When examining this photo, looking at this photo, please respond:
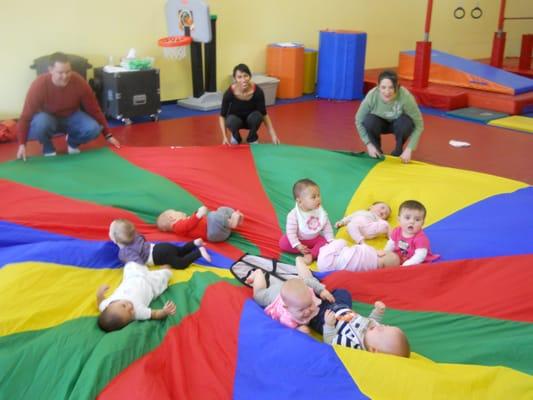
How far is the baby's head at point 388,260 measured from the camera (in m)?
2.71

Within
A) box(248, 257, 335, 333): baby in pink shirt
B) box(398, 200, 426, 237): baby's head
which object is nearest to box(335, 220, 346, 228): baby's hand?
box(398, 200, 426, 237): baby's head

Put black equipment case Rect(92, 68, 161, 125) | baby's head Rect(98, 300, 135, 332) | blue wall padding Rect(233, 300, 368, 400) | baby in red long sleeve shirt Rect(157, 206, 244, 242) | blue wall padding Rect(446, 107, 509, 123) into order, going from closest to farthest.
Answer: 1. blue wall padding Rect(233, 300, 368, 400)
2. baby's head Rect(98, 300, 135, 332)
3. baby in red long sleeve shirt Rect(157, 206, 244, 242)
4. black equipment case Rect(92, 68, 161, 125)
5. blue wall padding Rect(446, 107, 509, 123)

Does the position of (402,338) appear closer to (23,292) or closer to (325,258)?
(325,258)

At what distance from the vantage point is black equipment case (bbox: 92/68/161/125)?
18.4 ft

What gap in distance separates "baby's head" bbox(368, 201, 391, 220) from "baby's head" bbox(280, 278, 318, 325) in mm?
1082

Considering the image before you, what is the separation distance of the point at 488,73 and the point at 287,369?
6367 mm

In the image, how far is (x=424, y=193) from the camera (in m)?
3.25

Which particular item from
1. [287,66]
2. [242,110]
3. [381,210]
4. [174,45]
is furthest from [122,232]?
[287,66]

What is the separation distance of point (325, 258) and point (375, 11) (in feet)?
21.8

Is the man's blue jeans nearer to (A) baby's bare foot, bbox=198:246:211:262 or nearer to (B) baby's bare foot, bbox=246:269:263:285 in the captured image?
(A) baby's bare foot, bbox=198:246:211:262

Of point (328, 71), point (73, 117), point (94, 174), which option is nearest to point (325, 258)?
point (94, 174)

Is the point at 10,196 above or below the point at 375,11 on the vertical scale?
below

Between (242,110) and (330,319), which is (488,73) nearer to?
(242,110)

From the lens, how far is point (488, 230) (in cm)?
A: 283
